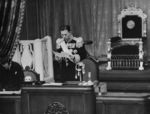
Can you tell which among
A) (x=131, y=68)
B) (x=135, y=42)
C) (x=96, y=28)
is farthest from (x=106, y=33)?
(x=131, y=68)

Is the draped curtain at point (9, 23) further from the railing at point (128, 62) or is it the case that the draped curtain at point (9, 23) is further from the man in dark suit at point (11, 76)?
the railing at point (128, 62)

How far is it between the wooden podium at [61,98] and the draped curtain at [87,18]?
19.1 feet

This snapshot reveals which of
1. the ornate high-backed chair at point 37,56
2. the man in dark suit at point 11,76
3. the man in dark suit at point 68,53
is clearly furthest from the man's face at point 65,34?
the man in dark suit at point 11,76

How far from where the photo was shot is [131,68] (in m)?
9.19

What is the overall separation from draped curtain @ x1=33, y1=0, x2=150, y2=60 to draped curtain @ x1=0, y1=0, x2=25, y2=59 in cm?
573

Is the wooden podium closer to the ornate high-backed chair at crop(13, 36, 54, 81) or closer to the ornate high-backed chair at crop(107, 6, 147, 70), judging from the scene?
the ornate high-backed chair at crop(13, 36, 54, 81)

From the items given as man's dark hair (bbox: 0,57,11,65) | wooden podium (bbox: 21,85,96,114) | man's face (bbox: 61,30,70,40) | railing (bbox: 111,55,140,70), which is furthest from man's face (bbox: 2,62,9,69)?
railing (bbox: 111,55,140,70)

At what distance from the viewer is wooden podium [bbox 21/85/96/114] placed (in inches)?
201

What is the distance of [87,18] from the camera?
1118 centimetres

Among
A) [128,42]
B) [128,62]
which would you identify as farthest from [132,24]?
[128,62]

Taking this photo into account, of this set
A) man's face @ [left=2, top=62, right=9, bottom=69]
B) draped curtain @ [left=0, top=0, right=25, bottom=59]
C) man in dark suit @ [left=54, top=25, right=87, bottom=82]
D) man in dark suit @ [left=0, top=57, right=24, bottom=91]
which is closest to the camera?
draped curtain @ [left=0, top=0, right=25, bottom=59]

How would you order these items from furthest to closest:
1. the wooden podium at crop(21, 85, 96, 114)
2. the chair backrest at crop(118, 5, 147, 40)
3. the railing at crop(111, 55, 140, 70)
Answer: the chair backrest at crop(118, 5, 147, 40), the railing at crop(111, 55, 140, 70), the wooden podium at crop(21, 85, 96, 114)

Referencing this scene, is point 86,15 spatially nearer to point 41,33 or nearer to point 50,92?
point 41,33

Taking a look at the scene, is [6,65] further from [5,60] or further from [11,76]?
[5,60]
